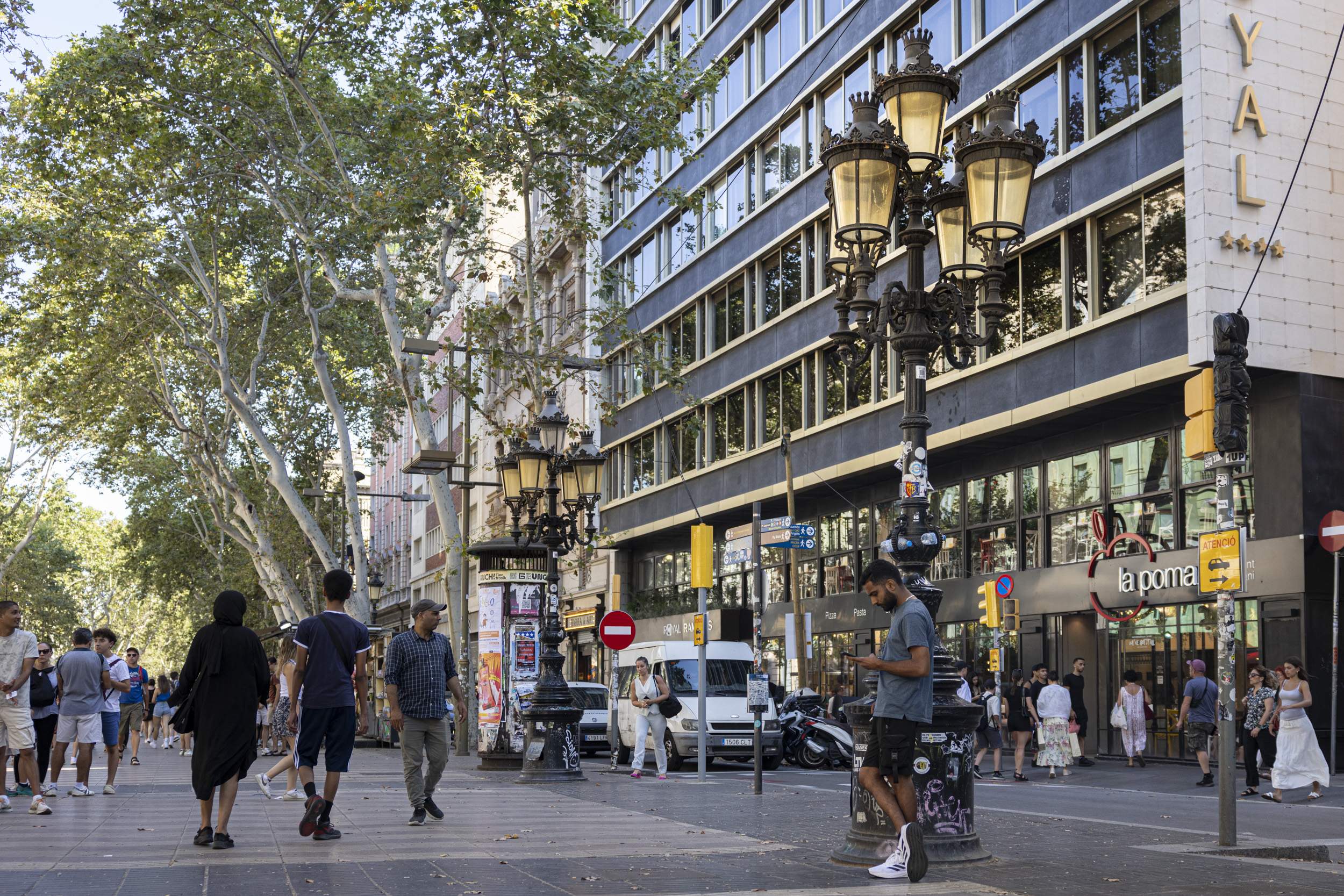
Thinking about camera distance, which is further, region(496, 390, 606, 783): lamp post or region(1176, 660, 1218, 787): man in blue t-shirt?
region(1176, 660, 1218, 787): man in blue t-shirt

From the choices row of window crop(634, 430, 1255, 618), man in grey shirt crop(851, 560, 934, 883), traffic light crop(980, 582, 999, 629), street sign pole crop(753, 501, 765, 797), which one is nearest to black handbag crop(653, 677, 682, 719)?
street sign pole crop(753, 501, 765, 797)

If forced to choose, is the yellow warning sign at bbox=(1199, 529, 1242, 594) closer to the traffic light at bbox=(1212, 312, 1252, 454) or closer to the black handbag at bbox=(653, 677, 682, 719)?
the traffic light at bbox=(1212, 312, 1252, 454)

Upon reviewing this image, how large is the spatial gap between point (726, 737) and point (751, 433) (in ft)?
48.1

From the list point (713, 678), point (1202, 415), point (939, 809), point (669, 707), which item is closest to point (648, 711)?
point (669, 707)

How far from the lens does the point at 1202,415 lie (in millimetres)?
11336

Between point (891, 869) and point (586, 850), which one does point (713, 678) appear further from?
point (891, 869)

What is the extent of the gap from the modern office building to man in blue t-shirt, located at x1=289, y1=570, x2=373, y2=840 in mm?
11063

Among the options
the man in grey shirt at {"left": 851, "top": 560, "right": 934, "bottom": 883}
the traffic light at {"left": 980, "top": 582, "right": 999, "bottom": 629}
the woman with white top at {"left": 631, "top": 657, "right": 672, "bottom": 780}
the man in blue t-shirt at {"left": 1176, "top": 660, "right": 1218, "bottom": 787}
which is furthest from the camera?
the traffic light at {"left": 980, "top": 582, "right": 999, "bottom": 629}

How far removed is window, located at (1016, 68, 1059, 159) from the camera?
2656 cm

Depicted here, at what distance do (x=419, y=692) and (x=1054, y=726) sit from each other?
41.5 feet

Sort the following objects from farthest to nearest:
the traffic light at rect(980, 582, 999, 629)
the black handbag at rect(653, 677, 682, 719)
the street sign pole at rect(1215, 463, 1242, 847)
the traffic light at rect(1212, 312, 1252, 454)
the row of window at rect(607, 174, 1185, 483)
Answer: the row of window at rect(607, 174, 1185, 483), the traffic light at rect(980, 582, 999, 629), the black handbag at rect(653, 677, 682, 719), the traffic light at rect(1212, 312, 1252, 454), the street sign pole at rect(1215, 463, 1242, 847)

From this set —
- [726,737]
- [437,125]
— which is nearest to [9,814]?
[726,737]

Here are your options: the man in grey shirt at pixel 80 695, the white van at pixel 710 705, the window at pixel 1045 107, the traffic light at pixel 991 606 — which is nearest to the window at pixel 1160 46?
the window at pixel 1045 107

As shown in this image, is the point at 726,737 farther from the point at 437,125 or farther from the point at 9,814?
the point at 9,814
